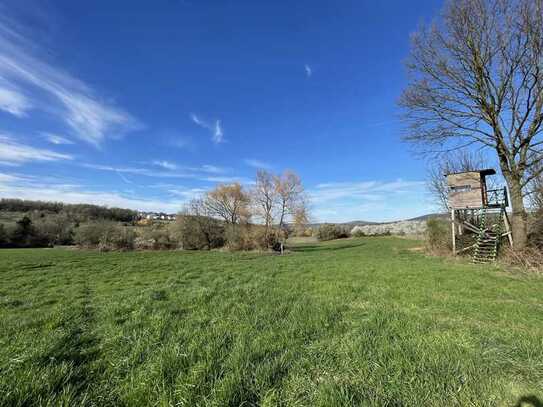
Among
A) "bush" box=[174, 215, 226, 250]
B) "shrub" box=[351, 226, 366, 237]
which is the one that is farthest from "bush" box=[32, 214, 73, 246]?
"shrub" box=[351, 226, 366, 237]

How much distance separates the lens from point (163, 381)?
7.21ft

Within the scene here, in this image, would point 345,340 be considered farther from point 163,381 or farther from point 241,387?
point 163,381

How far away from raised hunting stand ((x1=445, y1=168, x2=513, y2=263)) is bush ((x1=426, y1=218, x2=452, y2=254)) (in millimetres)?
727

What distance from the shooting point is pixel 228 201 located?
3412cm

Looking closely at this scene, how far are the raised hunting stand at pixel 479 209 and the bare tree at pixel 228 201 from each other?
76.3 feet

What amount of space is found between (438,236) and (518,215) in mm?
7117

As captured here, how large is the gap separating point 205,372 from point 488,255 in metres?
16.7

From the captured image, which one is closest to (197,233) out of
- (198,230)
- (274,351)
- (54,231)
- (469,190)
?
(198,230)

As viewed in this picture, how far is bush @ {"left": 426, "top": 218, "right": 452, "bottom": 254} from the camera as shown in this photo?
17344mm

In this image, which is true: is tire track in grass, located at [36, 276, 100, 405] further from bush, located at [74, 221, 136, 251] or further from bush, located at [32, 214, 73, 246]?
bush, located at [32, 214, 73, 246]

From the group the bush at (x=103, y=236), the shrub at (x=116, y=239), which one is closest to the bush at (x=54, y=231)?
the bush at (x=103, y=236)

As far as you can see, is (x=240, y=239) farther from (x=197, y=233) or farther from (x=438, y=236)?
(x=438, y=236)

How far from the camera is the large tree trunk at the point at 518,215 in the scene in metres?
11.8

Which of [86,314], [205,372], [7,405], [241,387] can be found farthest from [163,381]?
[86,314]
